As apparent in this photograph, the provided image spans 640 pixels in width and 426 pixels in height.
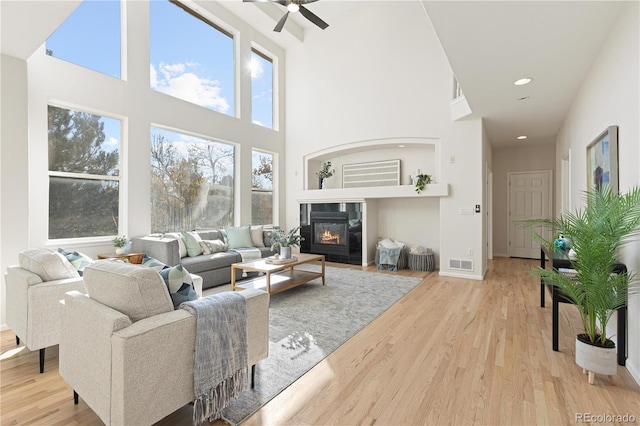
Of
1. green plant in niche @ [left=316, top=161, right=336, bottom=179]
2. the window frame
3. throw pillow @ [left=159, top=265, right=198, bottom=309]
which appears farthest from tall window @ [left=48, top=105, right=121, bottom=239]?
green plant in niche @ [left=316, top=161, right=336, bottom=179]

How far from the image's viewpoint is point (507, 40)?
8.33 ft

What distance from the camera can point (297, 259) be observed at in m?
4.28

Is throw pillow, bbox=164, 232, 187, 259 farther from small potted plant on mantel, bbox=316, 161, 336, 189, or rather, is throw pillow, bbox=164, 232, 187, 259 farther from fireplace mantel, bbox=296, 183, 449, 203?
small potted plant on mantel, bbox=316, 161, 336, 189

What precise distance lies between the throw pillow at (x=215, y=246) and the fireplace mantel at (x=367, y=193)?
2.30m

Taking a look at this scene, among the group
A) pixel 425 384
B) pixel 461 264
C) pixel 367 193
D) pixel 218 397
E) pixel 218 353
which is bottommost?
pixel 425 384

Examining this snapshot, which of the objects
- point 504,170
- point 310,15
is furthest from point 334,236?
point 504,170

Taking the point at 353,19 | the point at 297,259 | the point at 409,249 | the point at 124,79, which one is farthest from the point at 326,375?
the point at 353,19

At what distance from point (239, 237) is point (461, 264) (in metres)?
3.81

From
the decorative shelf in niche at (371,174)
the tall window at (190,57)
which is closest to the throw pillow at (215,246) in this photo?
the tall window at (190,57)

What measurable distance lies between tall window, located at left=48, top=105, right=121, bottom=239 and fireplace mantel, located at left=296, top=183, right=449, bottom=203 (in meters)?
3.55

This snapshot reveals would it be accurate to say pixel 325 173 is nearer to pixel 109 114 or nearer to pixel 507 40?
pixel 109 114

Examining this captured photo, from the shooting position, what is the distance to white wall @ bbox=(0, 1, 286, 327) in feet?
9.87

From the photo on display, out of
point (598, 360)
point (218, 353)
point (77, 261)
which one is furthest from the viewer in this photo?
point (77, 261)

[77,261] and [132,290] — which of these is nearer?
[132,290]
